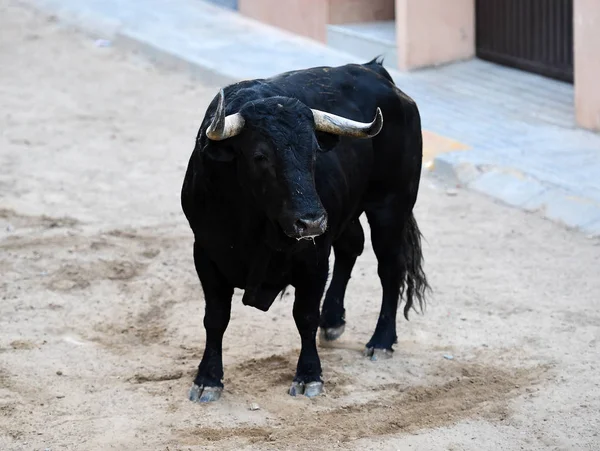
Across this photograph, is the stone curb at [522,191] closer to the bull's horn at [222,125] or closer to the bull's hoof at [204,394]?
the bull's hoof at [204,394]

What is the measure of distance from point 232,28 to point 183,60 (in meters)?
1.73

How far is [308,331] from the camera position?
19.5 ft

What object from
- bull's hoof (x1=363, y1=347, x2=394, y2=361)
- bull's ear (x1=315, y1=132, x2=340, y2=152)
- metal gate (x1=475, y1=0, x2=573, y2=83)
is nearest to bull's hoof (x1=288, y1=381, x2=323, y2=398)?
bull's hoof (x1=363, y1=347, x2=394, y2=361)

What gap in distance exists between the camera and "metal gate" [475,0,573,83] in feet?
37.9

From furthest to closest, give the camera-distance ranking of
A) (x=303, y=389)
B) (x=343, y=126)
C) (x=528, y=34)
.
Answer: (x=528, y=34) → (x=303, y=389) → (x=343, y=126)

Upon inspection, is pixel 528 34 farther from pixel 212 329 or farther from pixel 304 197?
pixel 304 197

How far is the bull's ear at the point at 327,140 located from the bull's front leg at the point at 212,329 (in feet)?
2.88

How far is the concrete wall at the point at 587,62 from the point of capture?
33.1 ft

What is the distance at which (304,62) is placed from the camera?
1274cm

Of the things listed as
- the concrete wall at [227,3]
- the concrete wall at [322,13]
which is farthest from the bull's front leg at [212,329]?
the concrete wall at [227,3]

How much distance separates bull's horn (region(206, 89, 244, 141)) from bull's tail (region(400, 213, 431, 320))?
1.83 metres

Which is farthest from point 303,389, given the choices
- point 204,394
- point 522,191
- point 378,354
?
point 522,191

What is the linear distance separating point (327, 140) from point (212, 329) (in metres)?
1.21

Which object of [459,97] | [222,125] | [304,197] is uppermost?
[222,125]
